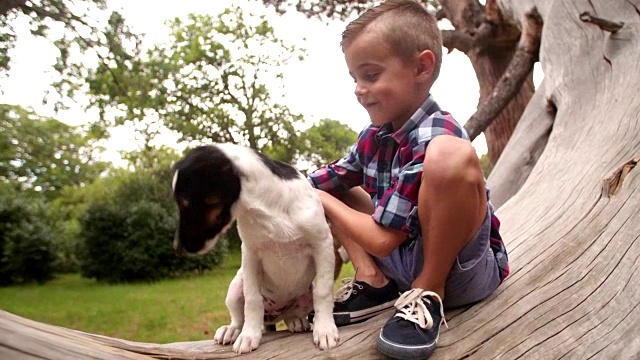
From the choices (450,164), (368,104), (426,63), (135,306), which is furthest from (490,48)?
(135,306)

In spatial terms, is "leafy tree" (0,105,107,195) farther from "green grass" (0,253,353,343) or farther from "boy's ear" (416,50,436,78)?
"boy's ear" (416,50,436,78)

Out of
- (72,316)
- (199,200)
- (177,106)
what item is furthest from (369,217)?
(177,106)

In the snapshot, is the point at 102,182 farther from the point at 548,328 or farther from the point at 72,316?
the point at 548,328

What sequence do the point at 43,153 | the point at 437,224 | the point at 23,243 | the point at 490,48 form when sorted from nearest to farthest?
the point at 437,224
the point at 490,48
the point at 23,243
the point at 43,153

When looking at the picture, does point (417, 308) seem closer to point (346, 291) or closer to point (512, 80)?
point (346, 291)

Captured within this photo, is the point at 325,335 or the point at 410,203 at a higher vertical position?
the point at 410,203

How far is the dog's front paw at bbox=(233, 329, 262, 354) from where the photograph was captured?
74.9 inches

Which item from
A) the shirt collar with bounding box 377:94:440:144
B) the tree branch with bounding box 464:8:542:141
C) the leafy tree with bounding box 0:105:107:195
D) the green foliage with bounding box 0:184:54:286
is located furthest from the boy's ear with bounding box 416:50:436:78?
the leafy tree with bounding box 0:105:107:195

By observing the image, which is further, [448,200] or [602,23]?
[602,23]

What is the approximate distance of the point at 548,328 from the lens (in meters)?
1.95

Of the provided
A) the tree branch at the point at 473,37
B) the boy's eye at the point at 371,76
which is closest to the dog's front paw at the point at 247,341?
the boy's eye at the point at 371,76

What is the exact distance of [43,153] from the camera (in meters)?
17.4

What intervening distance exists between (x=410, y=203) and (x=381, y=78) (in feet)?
1.73

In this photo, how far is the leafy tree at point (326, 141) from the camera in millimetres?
17969
